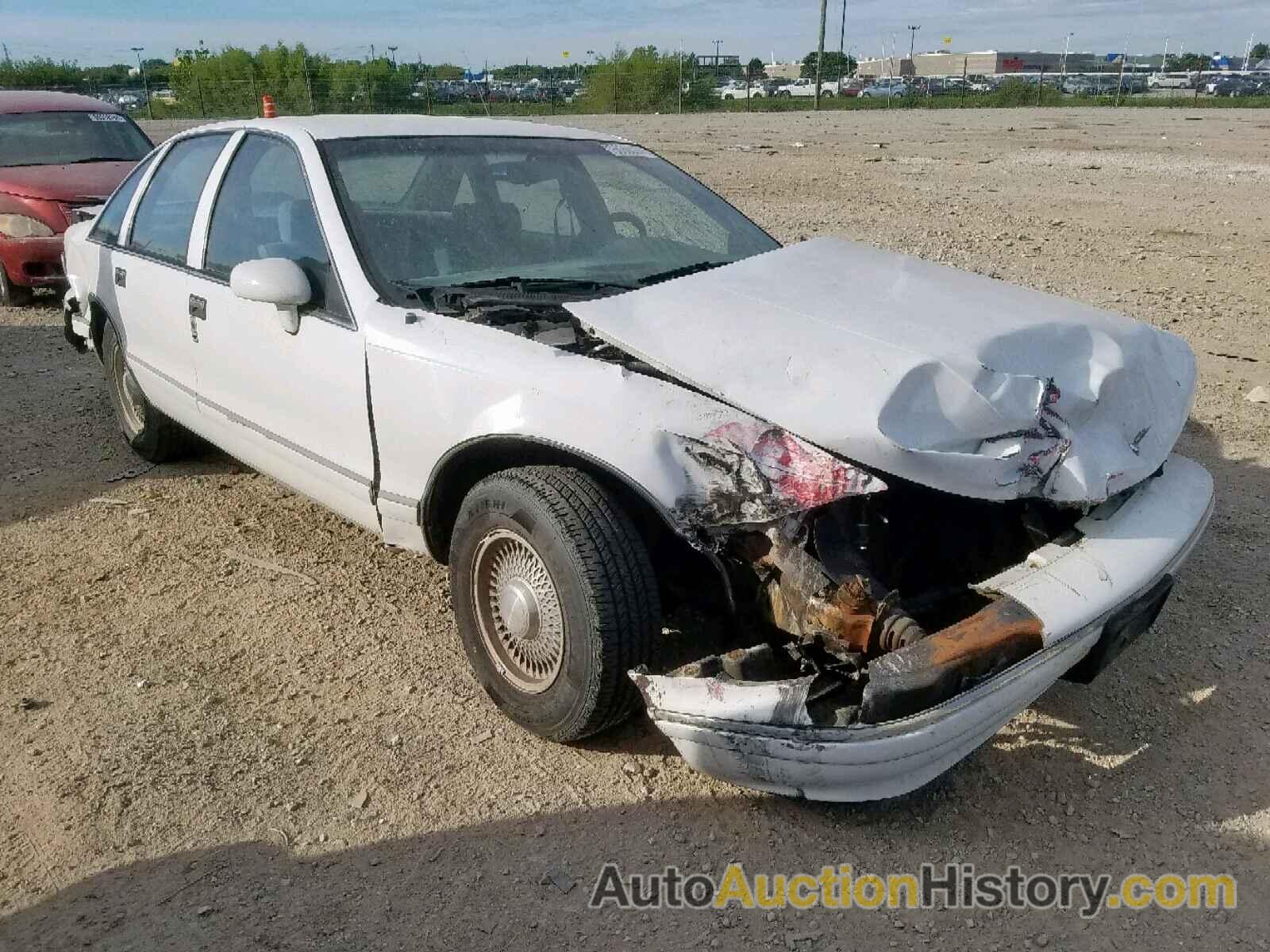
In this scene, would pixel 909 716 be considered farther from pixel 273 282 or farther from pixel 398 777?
pixel 273 282

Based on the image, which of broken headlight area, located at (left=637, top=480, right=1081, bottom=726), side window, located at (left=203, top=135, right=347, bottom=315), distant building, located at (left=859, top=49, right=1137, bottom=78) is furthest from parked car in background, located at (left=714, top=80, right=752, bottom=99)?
broken headlight area, located at (left=637, top=480, right=1081, bottom=726)

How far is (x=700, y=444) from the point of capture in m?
2.60

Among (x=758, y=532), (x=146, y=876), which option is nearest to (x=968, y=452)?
(x=758, y=532)

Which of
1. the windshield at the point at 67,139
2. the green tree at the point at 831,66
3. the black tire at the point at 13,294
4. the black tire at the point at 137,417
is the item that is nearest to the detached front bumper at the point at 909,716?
the black tire at the point at 137,417

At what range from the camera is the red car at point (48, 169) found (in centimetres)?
827

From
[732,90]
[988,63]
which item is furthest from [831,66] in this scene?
[988,63]

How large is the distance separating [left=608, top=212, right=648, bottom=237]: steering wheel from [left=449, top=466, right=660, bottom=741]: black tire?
58.0 inches

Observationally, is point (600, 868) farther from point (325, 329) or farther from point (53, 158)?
point (53, 158)

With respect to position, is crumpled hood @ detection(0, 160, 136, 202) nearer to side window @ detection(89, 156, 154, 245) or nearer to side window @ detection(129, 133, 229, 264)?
side window @ detection(89, 156, 154, 245)

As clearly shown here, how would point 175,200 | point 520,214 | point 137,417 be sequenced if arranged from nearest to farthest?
1. point 520,214
2. point 175,200
3. point 137,417

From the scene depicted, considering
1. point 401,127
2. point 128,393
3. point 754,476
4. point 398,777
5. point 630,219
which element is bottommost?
point 398,777

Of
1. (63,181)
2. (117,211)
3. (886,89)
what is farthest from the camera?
(886,89)

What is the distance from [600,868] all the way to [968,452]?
136cm

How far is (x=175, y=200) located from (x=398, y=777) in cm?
286
